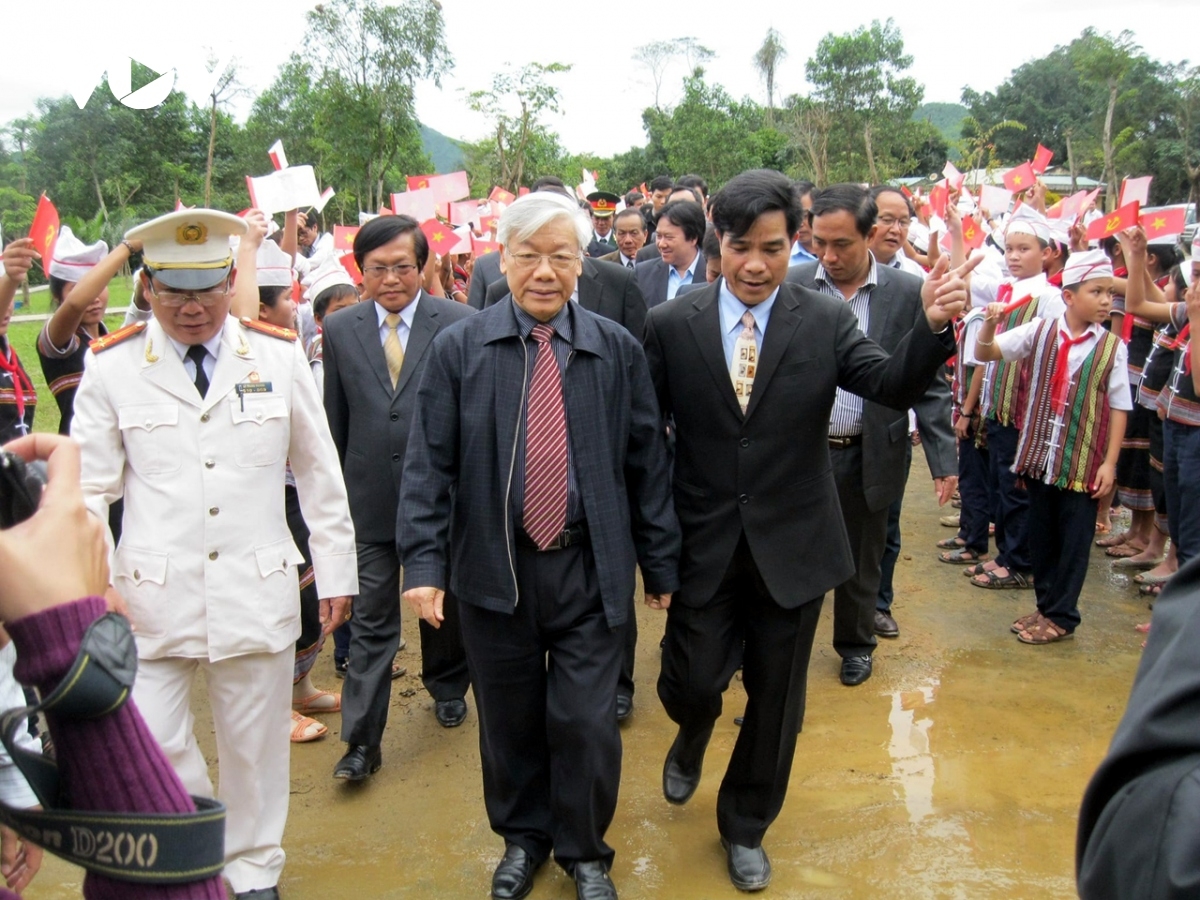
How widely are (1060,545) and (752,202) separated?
10.2 feet

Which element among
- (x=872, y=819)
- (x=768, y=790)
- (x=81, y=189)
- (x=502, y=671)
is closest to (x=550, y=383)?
(x=502, y=671)

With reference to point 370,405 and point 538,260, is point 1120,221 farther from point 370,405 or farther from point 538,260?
point 370,405

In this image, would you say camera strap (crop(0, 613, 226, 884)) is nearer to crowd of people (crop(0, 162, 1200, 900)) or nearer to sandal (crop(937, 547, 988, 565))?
crowd of people (crop(0, 162, 1200, 900))

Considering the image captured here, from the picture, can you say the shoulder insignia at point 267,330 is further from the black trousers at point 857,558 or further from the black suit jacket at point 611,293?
the black trousers at point 857,558

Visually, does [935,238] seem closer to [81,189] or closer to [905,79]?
[81,189]

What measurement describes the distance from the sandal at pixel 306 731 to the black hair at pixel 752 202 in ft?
8.96

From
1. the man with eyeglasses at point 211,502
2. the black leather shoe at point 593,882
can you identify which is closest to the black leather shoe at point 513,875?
the black leather shoe at point 593,882

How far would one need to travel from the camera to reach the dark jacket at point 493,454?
9.82 feet

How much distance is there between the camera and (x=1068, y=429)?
4984 millimetres

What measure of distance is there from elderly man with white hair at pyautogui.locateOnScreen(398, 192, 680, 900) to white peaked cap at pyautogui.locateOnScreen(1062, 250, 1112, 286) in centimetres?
291

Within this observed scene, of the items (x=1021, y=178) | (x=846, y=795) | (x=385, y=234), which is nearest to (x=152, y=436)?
(x=385, y=234)

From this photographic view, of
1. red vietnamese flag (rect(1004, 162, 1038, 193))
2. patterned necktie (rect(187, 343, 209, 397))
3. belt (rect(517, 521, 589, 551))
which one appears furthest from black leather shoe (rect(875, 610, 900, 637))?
red vietnamese flag (rect(1004, 162, 1038, 193))

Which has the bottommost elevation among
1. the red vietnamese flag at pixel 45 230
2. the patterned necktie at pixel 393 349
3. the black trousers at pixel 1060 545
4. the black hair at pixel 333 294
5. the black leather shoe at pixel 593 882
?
the black leather shoe at pixel 593 882

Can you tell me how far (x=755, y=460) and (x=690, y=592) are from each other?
471 millimetres
